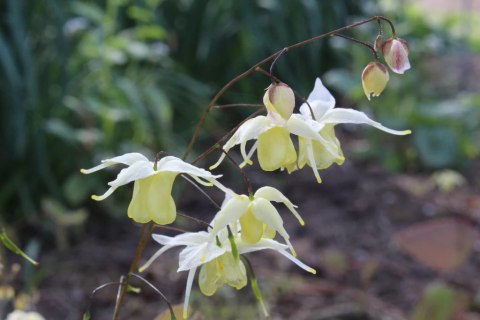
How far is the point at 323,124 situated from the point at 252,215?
16 centimetres

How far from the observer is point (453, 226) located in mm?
2549

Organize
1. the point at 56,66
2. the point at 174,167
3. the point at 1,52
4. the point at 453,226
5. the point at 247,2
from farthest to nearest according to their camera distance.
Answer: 1. the point at 247,2
2. the point at 56,66
3. the point at 1,52
4. the point at 453,226
5. the point at 174,167

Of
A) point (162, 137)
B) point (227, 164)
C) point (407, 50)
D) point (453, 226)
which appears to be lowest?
point (227, 164)

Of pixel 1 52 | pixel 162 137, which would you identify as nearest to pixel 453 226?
pixel 162 137

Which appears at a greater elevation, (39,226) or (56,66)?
(56,66)

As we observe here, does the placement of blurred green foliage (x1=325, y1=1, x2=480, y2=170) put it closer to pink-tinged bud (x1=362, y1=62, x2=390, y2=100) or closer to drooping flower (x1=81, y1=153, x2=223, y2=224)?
pink-tinged bud (x1=362, y1=62, x2=390, y2=100)

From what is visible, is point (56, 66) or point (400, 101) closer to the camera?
point (56, 66)

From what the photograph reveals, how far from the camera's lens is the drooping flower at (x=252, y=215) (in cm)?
105

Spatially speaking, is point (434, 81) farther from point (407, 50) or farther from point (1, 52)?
point (407, 50)

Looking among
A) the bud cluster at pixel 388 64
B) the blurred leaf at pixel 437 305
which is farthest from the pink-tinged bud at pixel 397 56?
the blurred leaf at pixel 437 305

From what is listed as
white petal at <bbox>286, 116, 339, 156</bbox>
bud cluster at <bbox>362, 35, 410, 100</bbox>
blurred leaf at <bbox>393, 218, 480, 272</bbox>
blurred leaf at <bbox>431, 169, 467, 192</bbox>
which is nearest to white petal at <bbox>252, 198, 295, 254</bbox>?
white petal at <bbox>286, 116, 339, 156</bbox>

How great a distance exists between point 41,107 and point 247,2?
1470 mm

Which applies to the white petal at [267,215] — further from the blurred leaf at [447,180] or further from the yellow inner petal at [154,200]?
the blurred leaf at [447,180]

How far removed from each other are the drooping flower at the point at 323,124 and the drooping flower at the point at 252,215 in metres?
0.07
